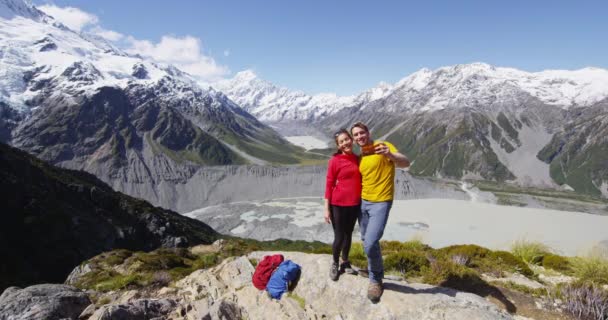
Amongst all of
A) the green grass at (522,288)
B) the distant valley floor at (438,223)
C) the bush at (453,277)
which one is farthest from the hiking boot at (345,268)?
the distant valley floor at (438,223)

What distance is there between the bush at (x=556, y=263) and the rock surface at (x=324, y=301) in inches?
364

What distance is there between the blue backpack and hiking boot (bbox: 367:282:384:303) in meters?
2.47

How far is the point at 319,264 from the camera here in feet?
33.9

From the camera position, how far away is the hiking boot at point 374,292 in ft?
27.6

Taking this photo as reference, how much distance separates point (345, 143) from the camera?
28.6 feet

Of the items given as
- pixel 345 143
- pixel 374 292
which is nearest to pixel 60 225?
pixel 345 143

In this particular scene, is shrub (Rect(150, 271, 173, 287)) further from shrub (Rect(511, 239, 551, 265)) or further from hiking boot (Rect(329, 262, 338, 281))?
shrub (Rect(511, 239, 551, 265))

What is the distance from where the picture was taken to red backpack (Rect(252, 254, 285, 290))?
10.4 metres

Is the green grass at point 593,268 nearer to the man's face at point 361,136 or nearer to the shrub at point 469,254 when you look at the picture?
the shrub at point 469,254

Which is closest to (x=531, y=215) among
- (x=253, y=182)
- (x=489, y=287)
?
(x=253, y=182)

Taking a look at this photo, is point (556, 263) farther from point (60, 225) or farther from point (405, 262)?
point (60, 225)

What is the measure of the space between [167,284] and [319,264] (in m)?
6.93

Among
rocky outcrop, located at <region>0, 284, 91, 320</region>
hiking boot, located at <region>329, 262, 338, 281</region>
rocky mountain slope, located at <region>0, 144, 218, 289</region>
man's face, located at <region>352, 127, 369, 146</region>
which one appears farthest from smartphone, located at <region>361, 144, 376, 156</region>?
rocky mountain slope, located at <region>0, 144, 218, 289</region>

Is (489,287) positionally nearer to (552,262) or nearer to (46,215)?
(552,262)
